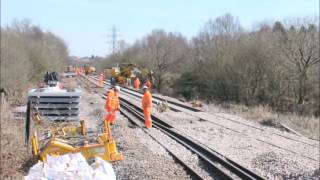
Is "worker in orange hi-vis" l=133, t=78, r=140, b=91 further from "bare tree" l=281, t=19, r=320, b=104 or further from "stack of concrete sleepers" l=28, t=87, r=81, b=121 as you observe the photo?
"stack of concrete sleepers" l=28, t=87, r=81, b=121

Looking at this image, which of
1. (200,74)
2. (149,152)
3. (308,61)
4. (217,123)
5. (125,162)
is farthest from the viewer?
(200,74)

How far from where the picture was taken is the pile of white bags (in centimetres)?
843

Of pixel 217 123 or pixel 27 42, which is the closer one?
pixel 217 123

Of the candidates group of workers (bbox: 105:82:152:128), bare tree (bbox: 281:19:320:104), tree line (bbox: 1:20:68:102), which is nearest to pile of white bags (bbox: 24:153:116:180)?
group of workers (bbox: 105:82:152:128)

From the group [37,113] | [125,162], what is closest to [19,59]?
[37,113]

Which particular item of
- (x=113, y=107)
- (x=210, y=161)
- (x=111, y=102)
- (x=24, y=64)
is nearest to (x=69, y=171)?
(x=210, y=161)

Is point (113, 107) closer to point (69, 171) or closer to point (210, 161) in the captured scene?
point (210, 161)

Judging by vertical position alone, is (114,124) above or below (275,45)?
below

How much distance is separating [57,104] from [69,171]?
1166 cm

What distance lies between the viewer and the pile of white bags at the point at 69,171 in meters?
8.43

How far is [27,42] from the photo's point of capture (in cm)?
5259

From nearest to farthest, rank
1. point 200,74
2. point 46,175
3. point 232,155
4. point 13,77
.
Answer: point 46,175 < point 232,155 < point 13,77 < point 200,74

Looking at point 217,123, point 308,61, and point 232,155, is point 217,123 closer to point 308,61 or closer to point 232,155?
A: point 232,155

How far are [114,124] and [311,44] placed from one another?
25273 millimetres
